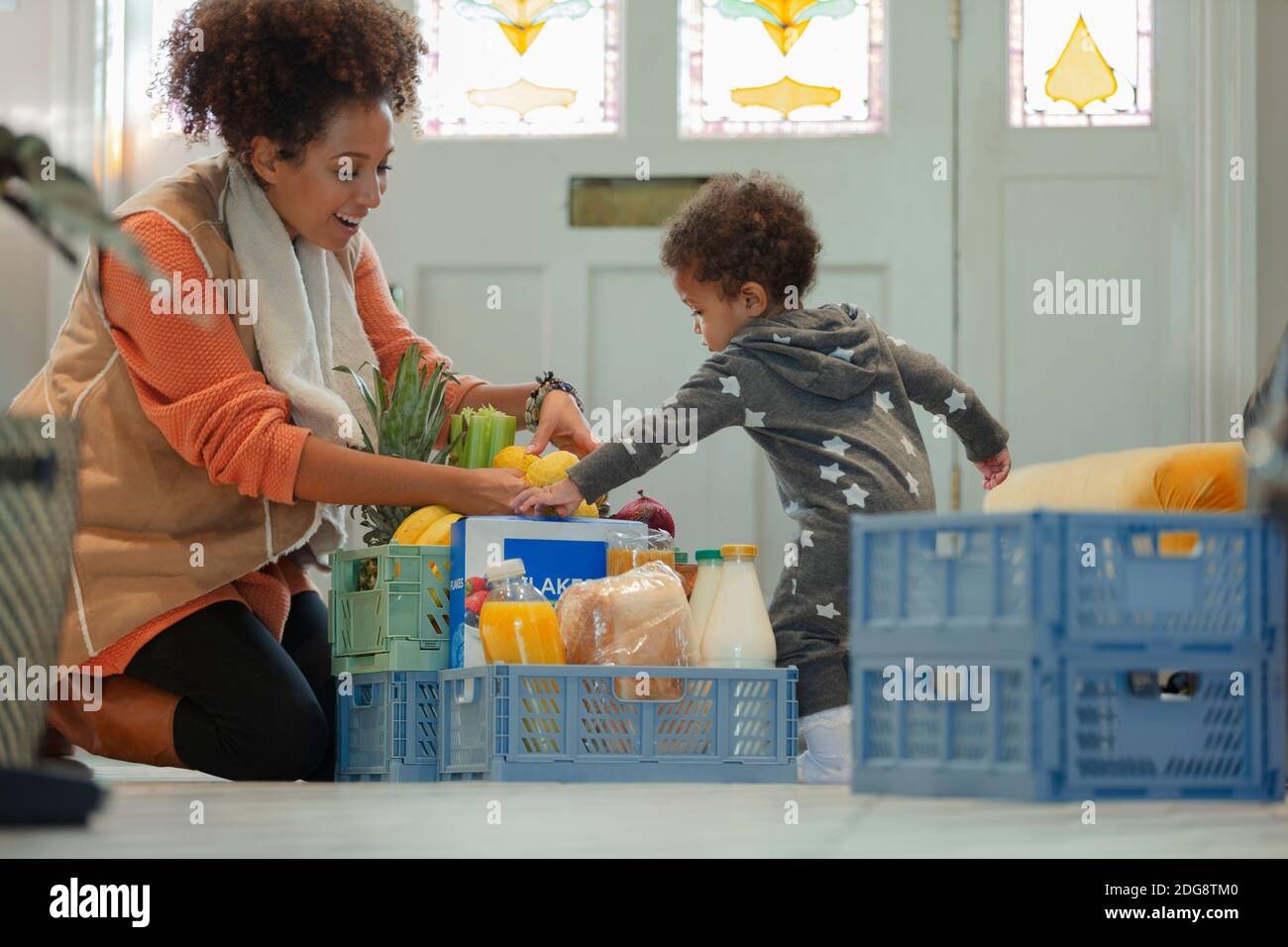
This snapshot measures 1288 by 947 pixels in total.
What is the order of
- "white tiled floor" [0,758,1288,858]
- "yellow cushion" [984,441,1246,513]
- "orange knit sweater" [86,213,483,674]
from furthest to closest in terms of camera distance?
"yellow cushion" [984,441,1246,513] → "orange knit sweater" [86,213,483,674] → "white tiled floor" [0,758,1288,858]

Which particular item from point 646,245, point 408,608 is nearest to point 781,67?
point 646,245

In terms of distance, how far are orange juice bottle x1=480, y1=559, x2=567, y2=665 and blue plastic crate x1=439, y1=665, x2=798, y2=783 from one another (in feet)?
0.13

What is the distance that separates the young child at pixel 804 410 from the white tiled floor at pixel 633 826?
61 centimetres

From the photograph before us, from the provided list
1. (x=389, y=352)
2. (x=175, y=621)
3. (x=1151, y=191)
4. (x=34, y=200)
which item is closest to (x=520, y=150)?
(x=389, y=352)

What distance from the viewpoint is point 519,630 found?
1.77 metres

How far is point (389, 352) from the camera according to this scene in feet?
8.08

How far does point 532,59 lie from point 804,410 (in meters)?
1.49

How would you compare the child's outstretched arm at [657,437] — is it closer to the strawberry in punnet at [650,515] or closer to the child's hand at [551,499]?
the child's hand at [551,499]

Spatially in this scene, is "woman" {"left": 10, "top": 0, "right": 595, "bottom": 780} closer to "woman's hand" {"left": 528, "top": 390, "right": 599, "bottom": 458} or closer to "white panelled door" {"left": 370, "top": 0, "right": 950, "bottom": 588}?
"woman's hand" {"left": 528, "top": 390, "right": 599, "bottom": 458}

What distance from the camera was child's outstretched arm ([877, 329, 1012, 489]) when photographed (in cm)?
230

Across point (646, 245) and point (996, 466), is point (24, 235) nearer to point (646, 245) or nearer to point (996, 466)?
point (646, 245)

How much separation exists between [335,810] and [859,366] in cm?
118

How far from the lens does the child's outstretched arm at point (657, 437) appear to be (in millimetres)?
1992

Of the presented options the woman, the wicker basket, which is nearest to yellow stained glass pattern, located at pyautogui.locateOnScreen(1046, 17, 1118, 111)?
the woman
